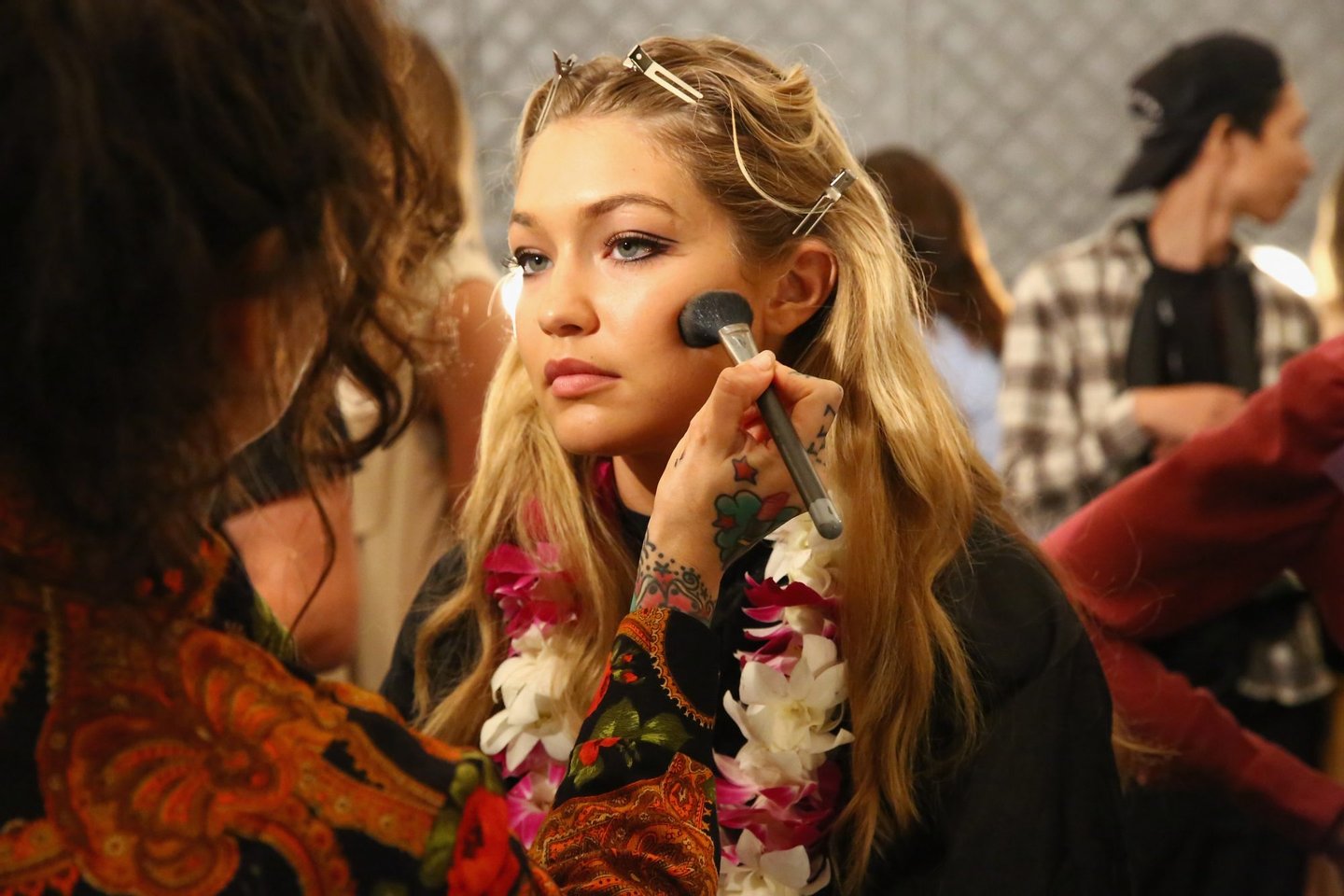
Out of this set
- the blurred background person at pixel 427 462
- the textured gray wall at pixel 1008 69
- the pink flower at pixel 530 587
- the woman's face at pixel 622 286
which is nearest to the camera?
the woman's face at pixel 622 286

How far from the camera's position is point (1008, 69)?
3121 millimetres

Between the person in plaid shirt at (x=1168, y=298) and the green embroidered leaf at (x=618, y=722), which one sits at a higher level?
the green embroidered leaf at (x=618, y=722)

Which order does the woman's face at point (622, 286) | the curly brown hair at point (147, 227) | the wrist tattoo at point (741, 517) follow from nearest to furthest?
1. the curly brown hair at point (147, 227)
2. the wrist tattoo at point (741, 517)
3. the woman's face at point (622, 286)

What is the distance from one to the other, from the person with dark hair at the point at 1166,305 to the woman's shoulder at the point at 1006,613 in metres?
0.91

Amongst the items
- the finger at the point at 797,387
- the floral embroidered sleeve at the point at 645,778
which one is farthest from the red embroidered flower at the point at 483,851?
the finger at the point at 797,387

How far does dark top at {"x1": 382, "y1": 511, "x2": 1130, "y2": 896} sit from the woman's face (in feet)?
0.56

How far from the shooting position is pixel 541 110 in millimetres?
1092

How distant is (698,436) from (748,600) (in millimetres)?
192

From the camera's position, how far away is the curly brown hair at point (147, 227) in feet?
1.77

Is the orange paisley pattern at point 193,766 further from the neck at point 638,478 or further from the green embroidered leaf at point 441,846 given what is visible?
the neck at point 638,478

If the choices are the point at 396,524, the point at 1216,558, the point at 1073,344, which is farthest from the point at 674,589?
the point at 1073,344

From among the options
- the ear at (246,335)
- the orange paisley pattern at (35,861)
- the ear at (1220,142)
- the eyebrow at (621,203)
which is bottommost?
the ear at (1220,142)

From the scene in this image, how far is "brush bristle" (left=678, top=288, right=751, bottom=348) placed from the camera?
968 millimetres

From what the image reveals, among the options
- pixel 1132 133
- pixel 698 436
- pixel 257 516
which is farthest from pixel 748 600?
pixel 1132 133
